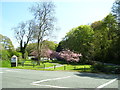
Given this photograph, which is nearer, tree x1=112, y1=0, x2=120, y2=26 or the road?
the road

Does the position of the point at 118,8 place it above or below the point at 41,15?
below

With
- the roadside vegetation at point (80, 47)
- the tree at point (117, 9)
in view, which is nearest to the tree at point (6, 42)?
the roadside vegetation at point (80, 47)

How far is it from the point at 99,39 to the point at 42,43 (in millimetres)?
15522

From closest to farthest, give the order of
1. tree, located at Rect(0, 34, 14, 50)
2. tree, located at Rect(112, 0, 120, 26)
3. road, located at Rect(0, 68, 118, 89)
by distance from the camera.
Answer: road, located at Rect(0, 68, 118, 89) < tree, located at Rect(112, 0, 120, 26) < tree, located at Rect(0, 34, 14, 50)

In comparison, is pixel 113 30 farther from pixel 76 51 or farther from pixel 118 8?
pixel 76 51

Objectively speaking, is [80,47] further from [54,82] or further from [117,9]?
[54,82]

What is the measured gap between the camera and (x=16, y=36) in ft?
167

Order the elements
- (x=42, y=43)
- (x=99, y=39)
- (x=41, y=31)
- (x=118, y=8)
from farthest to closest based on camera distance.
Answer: (x=42, y=43)
(x=41, y=31)
(x=99, y=39)
(x=118, y=8)

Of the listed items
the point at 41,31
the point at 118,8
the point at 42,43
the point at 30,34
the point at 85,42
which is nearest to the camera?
the point at 118,8

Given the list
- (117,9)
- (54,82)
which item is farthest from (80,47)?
(54,82)

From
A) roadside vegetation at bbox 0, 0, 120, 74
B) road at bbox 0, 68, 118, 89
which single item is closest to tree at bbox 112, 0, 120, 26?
roadside vegetation at bbox 0, 0, 120, 74

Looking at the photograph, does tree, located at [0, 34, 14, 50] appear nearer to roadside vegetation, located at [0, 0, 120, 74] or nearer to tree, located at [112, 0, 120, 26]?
roadside vegetation, located at [0, 0, 120, 74]

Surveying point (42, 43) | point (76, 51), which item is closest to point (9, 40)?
point (42, 43)

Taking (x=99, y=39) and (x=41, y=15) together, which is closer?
(x=99, y=39)
